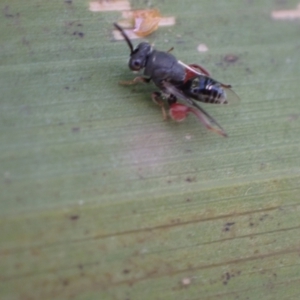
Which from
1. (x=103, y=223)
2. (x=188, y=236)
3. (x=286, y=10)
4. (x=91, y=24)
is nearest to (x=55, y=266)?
(x=103, y=223)

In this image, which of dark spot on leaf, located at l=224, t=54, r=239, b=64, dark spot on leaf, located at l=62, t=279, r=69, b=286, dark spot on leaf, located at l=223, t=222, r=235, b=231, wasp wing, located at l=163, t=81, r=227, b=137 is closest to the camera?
dark spot on leaf, located at l=62, t=279, r=69, b=286

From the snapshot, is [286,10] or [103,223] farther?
[286,10]

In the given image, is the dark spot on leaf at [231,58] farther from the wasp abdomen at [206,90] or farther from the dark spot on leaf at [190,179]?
the dark spot on leaf at [190,179]

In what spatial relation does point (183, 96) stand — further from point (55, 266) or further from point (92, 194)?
point (55, 266)

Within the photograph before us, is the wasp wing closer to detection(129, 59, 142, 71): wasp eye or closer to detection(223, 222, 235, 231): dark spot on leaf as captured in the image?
detection(129, 59, 142, 71): wasp eye

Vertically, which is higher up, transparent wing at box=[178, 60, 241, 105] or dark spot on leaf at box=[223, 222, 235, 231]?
transparent wing at box=[178, 60, 241, 105]

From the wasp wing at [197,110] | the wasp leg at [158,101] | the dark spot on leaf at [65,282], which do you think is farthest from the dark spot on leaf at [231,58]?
the dark spot on leaf at [65,282]

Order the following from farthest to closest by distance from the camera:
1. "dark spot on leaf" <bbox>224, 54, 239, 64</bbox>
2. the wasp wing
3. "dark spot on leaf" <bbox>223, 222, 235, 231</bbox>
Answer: "dark spot on leaf" <bbox>224, 54, 239, 64</bbox> → the wasp wing → "dark spot on leaf" <bbox>223, 222, 235, 231</bbox>

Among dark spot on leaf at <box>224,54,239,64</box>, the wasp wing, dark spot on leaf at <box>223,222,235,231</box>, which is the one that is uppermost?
dark spot on leaf at <box>224,54,239,64</box>

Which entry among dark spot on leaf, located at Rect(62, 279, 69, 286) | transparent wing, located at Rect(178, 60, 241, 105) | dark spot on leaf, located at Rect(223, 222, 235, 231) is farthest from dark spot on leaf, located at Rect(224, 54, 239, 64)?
dark spot on leaf, located at Rect(62, 279, 69, 286)
